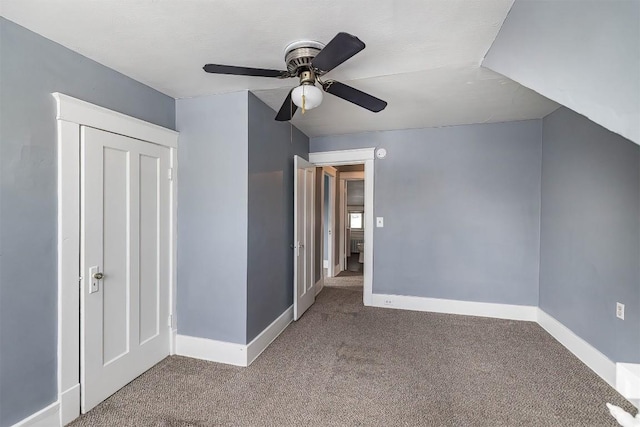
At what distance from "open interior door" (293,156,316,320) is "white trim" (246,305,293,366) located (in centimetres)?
12

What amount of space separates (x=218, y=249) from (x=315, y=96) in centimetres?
154

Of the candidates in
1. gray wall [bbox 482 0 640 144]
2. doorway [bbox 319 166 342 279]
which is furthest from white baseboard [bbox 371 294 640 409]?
gray wall [bbox 482 0 640 144]

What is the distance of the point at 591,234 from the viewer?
7.86 ft

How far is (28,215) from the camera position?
1607 mm

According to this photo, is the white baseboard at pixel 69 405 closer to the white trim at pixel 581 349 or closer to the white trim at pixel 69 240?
the white trim at pixel 69 240

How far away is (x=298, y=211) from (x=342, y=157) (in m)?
1.06

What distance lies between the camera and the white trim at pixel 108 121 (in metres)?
1.74

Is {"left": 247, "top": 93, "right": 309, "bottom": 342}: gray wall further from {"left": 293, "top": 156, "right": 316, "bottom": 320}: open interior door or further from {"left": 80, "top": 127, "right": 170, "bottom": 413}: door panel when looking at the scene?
{"left": 80, "top": 127, "right": 170, "bottom": 413}: door panel

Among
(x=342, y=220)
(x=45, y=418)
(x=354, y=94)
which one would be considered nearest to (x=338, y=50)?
(x=354, y=94)

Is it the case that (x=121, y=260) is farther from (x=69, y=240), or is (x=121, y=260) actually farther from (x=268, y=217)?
(x=268, y=217)

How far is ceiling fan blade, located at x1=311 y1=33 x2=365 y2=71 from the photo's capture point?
1232 millimetres

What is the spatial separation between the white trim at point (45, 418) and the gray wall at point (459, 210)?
3.10 metres

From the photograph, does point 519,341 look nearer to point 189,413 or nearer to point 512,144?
point 512,144

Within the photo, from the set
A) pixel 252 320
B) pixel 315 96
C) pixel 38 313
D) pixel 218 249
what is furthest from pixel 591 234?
pixel 38 313
